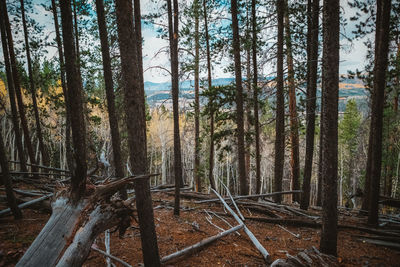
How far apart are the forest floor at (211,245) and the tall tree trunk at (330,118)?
66 cm

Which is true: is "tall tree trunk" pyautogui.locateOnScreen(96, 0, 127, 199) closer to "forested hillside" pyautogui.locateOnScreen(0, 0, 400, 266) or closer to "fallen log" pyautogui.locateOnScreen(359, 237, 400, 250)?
"forested hillside" pyautogui.locateOnScreen(0, 0, 400, 266)

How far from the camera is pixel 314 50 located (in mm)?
7516

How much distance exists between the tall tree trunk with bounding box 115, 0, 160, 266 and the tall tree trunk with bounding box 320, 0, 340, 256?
3908 millimetres

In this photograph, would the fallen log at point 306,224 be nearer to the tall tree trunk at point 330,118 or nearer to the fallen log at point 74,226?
the tall tree trunk at point 330,118

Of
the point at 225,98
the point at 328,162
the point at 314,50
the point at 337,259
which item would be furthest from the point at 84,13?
the point at 337,259

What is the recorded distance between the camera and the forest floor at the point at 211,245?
4.16m

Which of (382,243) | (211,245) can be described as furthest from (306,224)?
(211,245)

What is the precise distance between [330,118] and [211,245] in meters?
4.15

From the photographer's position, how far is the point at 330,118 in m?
4.27

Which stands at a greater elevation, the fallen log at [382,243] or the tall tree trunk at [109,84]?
the tall tree trunk at [109,84]

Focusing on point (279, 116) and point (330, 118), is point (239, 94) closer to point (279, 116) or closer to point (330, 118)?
point (279, 116)

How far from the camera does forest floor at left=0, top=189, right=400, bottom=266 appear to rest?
4164 mm

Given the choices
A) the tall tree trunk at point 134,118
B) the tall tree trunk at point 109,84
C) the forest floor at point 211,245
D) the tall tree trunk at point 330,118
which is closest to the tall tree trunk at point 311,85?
the forest floor at point 211,245

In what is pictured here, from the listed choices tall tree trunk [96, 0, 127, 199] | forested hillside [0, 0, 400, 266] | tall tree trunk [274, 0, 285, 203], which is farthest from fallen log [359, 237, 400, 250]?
tall tree trunk [96, 0, 127, 199]
